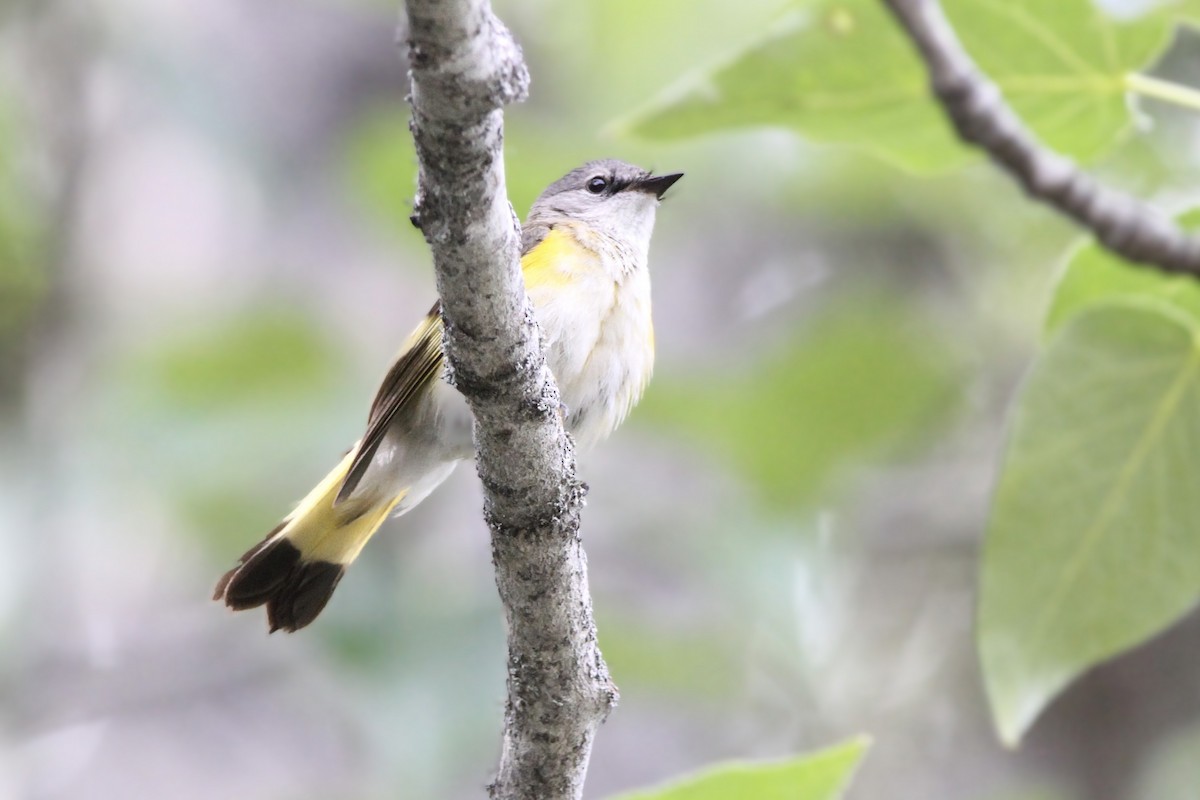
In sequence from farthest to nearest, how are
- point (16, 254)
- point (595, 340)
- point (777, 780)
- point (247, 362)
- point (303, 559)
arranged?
point (16, 254) < point (247, 362) < point (303, 559) < point (595, 340) < point (777, 780)

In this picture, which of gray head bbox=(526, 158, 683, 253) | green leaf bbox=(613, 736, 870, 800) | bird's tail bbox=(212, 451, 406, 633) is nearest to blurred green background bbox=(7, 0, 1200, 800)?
gray head bbox=(526, 158, 683, 253)

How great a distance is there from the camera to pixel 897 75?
1982mm

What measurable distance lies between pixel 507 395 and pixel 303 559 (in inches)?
56.8

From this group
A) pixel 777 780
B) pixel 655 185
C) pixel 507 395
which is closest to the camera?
pixel 777 780

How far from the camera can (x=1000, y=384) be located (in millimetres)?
5453

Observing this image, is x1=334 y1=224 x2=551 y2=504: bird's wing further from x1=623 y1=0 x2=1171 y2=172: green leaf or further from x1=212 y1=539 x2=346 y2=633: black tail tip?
x1=623 y1=0 x2=1171 y2=172: green leaf

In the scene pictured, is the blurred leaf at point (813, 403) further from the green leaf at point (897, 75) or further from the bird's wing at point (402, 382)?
the green leaf at point (897, 75)

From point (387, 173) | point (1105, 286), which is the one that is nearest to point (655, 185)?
point (387, 173)

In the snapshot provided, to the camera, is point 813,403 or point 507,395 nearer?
point 507,395

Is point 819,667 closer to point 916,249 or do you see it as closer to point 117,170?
point 916,249

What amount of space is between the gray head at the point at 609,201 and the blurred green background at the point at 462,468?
0.67 feet

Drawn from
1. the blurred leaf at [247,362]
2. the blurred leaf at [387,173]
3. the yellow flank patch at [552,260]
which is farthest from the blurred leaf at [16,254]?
A: the yellow flank patch at [552,260]

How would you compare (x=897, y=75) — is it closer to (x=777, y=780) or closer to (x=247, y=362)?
(x=777, y=780)

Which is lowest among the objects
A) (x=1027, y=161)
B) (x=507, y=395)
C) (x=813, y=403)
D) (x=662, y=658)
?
(x=662, y=658)
